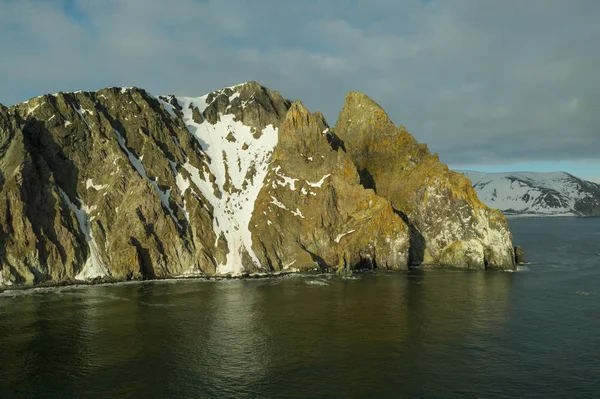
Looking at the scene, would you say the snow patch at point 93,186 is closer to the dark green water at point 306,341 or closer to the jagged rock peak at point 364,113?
the dark green water at point 306,341

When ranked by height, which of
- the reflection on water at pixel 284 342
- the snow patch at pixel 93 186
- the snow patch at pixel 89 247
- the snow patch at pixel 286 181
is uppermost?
the snow patch at pixel 286 181

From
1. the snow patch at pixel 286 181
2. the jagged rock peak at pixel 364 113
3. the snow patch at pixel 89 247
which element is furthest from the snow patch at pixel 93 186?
the jagged rock peak at pixel 364 113

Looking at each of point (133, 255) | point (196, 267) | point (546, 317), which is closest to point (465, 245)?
point (546, 317)

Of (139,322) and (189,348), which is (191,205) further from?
(189,348)

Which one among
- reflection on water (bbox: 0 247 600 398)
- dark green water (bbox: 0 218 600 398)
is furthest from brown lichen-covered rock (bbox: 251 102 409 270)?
reflection on water (bbox: 0 247 600 398)

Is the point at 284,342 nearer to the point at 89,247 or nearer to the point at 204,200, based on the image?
the point at 89,247

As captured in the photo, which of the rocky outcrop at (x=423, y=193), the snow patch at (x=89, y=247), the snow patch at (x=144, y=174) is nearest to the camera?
the snow patch at (x=89, y=247)

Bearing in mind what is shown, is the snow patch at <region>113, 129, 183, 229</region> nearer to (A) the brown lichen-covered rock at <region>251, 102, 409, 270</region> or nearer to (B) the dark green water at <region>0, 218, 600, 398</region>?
(A) the brown lichen-covered rock at <region>251, 102, 409, 270</region>
